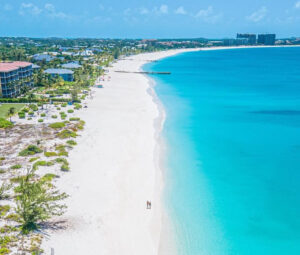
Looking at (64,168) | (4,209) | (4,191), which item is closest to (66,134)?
(64,168)

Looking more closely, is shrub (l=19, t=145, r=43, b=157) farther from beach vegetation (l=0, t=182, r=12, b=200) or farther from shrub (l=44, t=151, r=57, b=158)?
beach vegetation (l=0, t=182, r=12, b=200)

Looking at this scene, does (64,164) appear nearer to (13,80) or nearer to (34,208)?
(34,208)

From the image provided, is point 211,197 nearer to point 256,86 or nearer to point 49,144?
point 49,144

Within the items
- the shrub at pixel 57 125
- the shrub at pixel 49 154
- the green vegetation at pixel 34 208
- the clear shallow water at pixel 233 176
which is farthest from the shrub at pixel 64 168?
the shrub at pixel 57 125

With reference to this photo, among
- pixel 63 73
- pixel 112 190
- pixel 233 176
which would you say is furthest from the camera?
pixel 63 73

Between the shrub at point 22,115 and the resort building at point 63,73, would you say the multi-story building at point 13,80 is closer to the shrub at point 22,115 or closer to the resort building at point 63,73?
the resort building at point 63,73

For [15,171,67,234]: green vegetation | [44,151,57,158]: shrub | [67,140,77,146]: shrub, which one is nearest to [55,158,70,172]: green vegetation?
[44,151,57,158]: shrub

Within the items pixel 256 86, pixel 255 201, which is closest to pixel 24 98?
pixel 255 201
